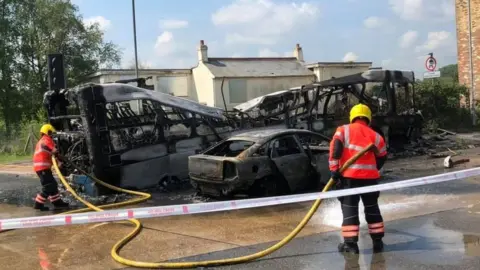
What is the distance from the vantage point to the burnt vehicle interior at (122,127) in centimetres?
1076

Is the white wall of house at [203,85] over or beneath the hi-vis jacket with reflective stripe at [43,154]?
over

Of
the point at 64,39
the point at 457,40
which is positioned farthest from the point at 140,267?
the point at 64,39

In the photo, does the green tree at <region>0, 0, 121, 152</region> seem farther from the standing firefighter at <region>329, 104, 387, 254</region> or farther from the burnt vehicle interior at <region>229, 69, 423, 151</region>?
the standing firefighter at <region>329, 104, 387, 254</region>

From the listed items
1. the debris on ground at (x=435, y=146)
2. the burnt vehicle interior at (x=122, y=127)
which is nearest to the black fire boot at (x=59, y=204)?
the burnt vehicle interior at (x=122, y=127)

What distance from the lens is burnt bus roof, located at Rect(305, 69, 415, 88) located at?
1522 centimetres

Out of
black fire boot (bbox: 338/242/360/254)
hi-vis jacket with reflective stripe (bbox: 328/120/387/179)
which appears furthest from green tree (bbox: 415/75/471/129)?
black fire boot (bbox: 338/242/360/254)

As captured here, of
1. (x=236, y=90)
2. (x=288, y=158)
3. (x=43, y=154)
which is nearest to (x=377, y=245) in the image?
(x=288, y=158)

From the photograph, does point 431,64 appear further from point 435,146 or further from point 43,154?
point 43,154

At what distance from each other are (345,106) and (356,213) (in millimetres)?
10049

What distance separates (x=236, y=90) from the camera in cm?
3775

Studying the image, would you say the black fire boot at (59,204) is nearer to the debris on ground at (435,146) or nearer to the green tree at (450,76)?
the debris on ground at (435,146)

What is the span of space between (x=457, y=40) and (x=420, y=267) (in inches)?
969

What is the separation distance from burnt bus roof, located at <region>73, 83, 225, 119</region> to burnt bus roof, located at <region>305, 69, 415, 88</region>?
3.98 metres

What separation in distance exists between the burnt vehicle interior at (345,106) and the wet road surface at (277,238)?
5.60 metres
